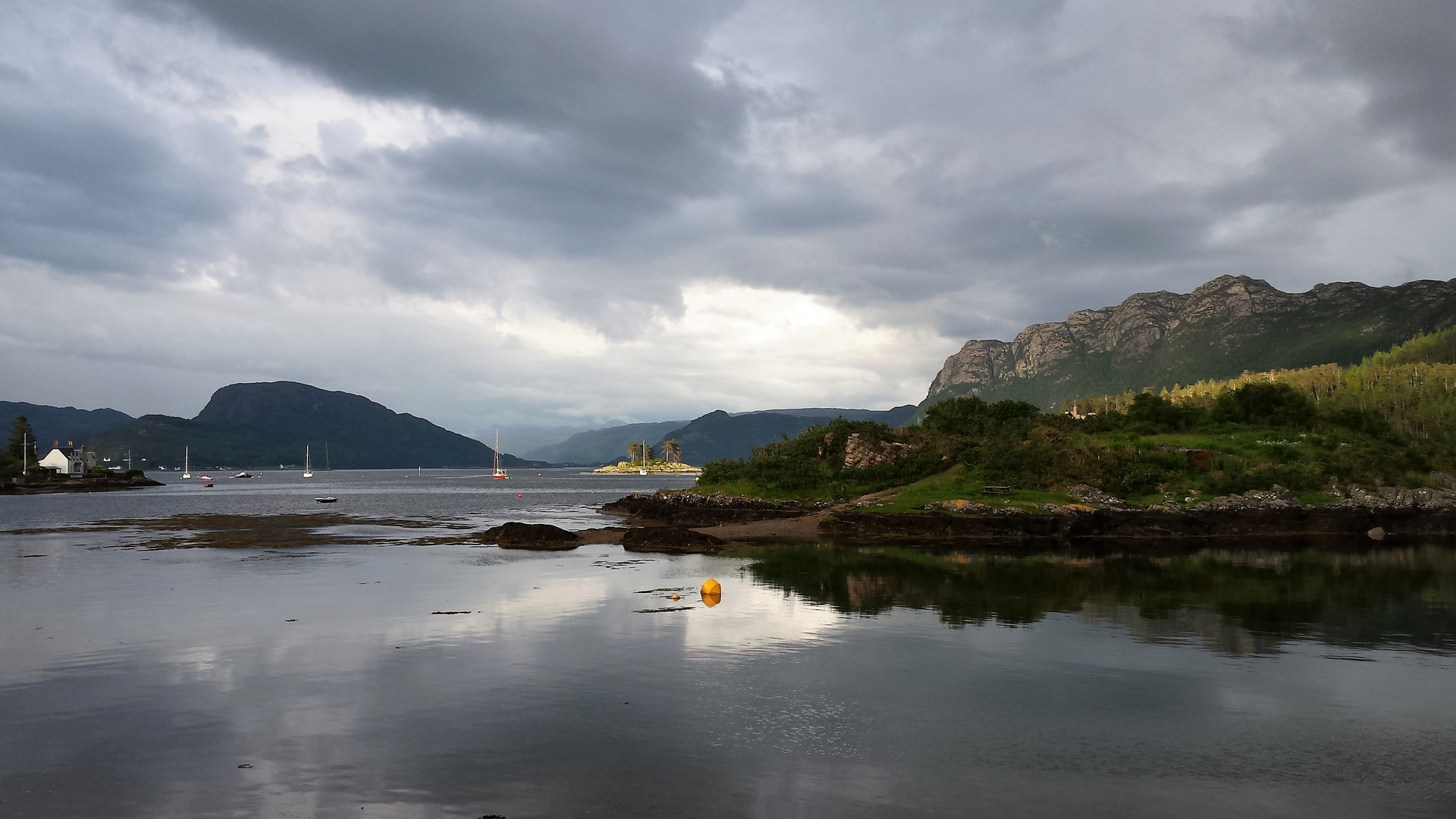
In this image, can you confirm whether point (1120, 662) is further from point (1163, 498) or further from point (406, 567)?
point (1163, 498)

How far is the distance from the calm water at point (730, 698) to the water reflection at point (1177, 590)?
0.29m

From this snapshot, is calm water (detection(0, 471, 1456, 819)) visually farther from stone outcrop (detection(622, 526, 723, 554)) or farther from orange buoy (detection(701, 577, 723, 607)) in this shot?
stone outcrop (detection(622, 526, 723, 554))

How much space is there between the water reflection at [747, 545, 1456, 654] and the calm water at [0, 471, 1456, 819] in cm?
29

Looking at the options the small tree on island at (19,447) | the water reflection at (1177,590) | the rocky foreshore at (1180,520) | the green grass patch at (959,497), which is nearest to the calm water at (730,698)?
the water reflection at (1177,590)

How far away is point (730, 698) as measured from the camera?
18.6 meters

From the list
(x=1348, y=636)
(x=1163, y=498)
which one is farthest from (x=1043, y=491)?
(x=1348, y=636)

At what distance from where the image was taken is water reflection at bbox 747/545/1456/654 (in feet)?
89.1

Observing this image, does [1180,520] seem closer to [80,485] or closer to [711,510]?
[711,510]

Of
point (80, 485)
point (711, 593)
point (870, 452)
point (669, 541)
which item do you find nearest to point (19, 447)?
point (80, 485)

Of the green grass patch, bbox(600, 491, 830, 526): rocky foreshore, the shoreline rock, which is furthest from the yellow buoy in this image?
bbox(600, 491, 830, 526): rocky foreshore

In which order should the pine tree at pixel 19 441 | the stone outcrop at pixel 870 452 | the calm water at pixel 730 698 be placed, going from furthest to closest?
the pine tree at pixel 19 441, the stone outcrop at pixel 870 452, the calm water at pixel 730 698

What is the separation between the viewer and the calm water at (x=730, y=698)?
42.9 ft

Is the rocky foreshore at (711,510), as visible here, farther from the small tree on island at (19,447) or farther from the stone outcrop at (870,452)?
the small tree on island at (19,447)

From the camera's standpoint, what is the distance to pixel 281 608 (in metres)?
31.1
